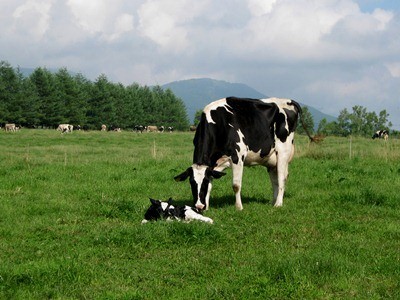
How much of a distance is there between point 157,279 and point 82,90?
4017 inches

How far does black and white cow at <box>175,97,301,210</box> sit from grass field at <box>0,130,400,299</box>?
827 mm

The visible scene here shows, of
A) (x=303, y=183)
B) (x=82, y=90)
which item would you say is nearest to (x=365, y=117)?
(x=82, y=90)

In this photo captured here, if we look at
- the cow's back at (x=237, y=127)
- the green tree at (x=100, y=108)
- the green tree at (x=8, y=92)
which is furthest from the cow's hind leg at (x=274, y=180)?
the green tree at (x=100, y=108)

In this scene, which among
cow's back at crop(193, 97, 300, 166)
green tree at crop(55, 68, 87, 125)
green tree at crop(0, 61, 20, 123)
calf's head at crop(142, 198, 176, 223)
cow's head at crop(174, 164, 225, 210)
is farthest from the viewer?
green tree at crop(55, 68, 87, 125)

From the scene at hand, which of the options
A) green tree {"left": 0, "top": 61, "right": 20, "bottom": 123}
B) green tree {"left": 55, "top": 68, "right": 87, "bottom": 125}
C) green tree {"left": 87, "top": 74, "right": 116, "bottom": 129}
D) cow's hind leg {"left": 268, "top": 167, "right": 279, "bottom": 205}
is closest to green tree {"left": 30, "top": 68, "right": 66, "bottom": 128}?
green tree {"left": 55, "top": 68, "right": 87, "bottom": 125}

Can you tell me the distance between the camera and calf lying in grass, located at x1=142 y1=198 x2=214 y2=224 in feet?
32.9

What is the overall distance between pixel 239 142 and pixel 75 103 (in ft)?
284

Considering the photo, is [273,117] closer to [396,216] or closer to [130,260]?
[396,216]

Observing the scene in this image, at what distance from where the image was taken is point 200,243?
8.62 m

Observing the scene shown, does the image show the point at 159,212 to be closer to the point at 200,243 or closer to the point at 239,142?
the point at 200,243

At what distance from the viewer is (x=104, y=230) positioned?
30.8 feet

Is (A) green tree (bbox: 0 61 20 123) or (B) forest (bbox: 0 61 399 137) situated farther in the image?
(B) forest (bbox: 0 61 399 137)

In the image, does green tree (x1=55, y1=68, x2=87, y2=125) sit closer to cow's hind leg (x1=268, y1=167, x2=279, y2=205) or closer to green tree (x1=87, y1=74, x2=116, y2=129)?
green tree (x1=87, y1=74, x2=116, y2=129)

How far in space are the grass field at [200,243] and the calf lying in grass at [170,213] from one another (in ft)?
1.24
